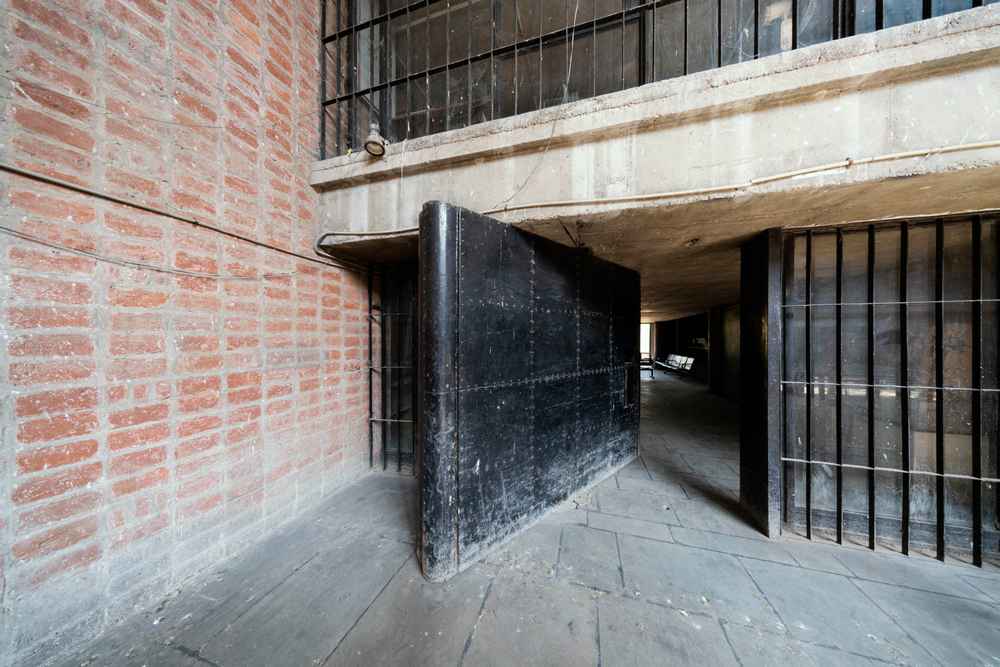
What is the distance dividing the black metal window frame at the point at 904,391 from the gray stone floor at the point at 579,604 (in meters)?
0.26

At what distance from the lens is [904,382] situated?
225 centimetres

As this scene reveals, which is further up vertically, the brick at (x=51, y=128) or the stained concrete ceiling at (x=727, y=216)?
the brick at (x=51, y=128)

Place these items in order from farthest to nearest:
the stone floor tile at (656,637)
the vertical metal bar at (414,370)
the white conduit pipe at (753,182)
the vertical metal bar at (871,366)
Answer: the vertical metal bar at (414,370), the vertical metal bar at (871,366), the white conduit pipe at (753,182), the stone floor tile at (656,637)

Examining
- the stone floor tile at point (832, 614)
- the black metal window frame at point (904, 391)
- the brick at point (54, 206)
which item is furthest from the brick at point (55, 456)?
the black metal window frame at point (904, 391)

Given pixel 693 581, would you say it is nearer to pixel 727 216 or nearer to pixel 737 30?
pixel 727 216

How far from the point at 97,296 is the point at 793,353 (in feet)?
15.1

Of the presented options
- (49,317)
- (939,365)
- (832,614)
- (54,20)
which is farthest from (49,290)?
(939,365)

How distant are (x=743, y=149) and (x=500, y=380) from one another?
2169mm

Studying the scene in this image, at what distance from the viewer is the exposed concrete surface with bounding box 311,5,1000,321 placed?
161 centimetres

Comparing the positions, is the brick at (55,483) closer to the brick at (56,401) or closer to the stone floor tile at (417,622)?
the brick at (56,401)

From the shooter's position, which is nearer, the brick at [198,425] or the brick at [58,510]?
the brick at [58,510]

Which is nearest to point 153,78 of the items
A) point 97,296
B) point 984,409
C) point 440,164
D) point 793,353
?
point 97,296

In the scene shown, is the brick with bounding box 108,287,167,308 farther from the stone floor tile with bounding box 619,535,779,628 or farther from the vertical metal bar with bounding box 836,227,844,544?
the vertical metal bar with bounding box 836,227,844,544

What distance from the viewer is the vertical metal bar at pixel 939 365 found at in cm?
216
